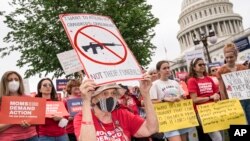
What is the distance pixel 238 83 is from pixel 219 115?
731 mm

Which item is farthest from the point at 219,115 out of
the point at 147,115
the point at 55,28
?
the point at 55,28

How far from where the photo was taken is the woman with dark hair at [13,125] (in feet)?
17.9

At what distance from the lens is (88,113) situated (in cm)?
301

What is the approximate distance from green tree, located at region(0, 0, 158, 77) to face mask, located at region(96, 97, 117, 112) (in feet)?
63.1

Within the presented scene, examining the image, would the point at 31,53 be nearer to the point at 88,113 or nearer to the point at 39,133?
the point at 39,133

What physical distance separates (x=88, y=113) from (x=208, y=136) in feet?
17.4

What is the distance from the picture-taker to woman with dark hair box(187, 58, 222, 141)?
A: 6969mm

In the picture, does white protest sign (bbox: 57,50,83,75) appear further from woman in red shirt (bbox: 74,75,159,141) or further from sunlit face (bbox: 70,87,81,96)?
woman in red shirt (bbox: 74,75,159,141)

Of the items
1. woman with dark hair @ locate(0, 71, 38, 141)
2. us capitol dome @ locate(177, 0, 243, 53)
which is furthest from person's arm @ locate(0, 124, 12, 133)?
us capitol dome @ locate(177, 0, 243, 53)

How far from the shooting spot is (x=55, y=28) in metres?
23.4

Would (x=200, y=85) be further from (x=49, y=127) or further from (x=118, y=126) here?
(x=118, y=126)

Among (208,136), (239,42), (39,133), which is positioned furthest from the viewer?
(239,42)

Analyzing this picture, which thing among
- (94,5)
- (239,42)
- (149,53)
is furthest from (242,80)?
(94,5)

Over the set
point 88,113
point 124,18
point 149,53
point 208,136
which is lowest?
point 208,136
